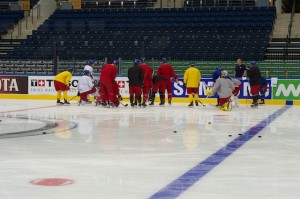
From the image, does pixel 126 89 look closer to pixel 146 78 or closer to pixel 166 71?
pixel 166 71

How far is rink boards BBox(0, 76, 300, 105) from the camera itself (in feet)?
75.0

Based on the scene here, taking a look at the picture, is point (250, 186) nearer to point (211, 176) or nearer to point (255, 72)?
point (211, 176)

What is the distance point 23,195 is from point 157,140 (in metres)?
4.94

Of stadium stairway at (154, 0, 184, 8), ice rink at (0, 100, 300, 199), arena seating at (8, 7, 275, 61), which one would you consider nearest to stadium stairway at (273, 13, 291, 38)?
arena seating at (8, 7, 275, 61)

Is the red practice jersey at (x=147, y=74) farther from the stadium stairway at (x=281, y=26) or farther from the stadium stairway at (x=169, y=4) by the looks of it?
the stadium stairway at (x=169, y=4)

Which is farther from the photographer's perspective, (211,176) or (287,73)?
(287,73)

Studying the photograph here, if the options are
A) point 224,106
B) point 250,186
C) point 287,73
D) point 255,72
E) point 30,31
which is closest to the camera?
point 250,186

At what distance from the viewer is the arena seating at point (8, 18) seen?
37.4 metres

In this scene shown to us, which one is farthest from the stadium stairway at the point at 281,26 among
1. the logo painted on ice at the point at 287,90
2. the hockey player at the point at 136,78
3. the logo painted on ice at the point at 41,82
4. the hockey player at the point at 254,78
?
the hockey player at the point at 136,78

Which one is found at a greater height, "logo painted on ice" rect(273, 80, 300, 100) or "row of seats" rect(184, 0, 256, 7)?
"row of seats" rect(184, 0, 256, 7)

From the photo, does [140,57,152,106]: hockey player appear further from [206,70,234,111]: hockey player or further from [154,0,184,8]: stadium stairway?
[154,0,184,8]: stadium stairway

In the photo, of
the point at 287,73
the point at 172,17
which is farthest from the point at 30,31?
the point at 287,73

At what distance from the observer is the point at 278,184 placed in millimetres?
5977

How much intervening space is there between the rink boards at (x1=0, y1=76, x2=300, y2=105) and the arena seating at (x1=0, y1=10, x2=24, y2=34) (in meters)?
11.9
